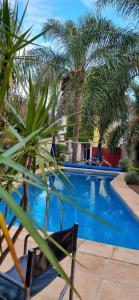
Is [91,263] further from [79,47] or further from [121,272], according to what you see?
[79,47]

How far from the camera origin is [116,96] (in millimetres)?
12867

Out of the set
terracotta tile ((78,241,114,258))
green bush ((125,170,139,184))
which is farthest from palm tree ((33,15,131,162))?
terracotta tile ((78,241,114,258))

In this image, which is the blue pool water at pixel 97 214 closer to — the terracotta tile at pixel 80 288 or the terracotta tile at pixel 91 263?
the terracotta tile at pixel 91 263

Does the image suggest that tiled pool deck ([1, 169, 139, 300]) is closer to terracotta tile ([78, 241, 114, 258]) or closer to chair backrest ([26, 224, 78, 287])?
terracotta tile ([78, 241, 114, 258])

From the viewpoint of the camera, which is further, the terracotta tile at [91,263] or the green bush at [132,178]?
the green bush at [132,178]

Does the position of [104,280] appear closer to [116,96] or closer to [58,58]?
[116,96]

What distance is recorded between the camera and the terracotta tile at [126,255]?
3551 millimetres

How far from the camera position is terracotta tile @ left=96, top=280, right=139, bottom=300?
108 inches

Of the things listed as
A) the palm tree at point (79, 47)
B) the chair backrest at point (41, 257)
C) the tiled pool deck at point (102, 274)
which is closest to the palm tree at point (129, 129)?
the palm tree at point (79, 47)

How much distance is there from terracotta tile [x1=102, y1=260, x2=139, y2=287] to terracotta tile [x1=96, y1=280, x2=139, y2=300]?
0.09 m

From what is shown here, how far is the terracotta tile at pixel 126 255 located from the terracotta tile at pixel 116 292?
0.60 m

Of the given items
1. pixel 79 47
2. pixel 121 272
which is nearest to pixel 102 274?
pixel 121 272

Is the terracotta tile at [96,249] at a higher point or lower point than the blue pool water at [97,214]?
higher

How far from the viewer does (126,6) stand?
982 centimetres
